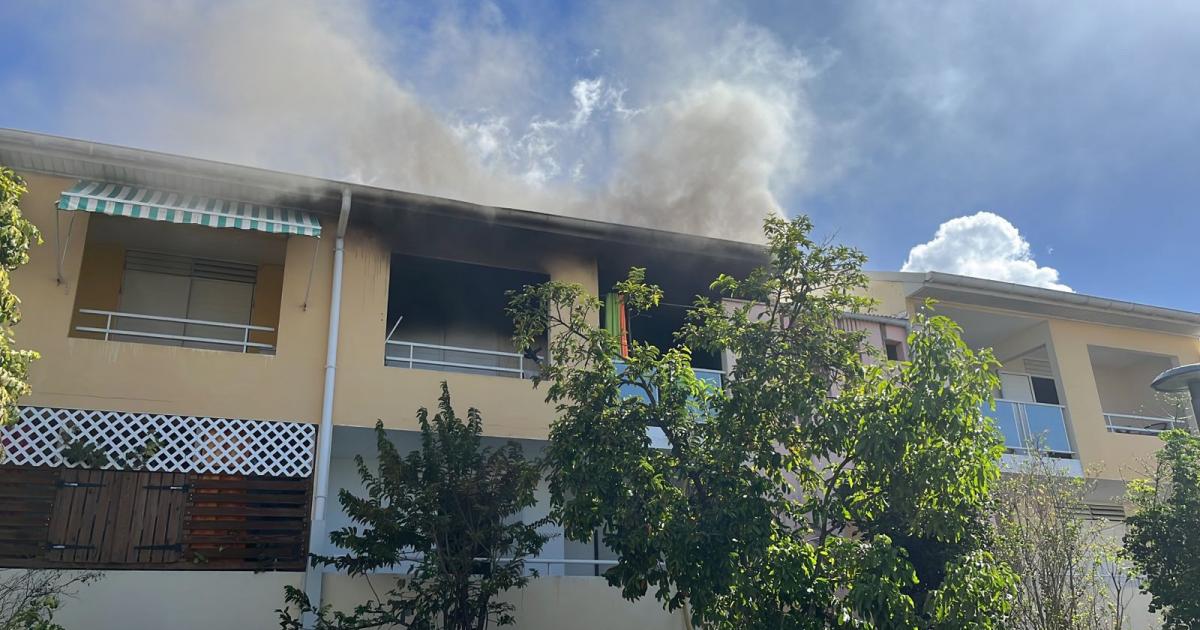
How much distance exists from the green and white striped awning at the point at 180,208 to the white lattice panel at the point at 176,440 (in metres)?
2.41

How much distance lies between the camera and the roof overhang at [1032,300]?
17.0 metres

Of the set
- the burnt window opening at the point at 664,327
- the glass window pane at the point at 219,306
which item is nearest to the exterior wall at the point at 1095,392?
the burnt window opening at the point at 664,327

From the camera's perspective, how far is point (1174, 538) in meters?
10.6

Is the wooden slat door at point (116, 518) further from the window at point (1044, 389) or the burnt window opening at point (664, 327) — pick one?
the window at point (1044, 389)

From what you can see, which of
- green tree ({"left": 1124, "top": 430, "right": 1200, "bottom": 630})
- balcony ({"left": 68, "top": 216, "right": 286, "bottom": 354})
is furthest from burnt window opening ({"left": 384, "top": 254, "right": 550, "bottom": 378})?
green tree ({"left": 1124, "top": 430, "right": 1200, "bottom": 630})

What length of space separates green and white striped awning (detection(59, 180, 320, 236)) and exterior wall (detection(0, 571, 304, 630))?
4.15 metres

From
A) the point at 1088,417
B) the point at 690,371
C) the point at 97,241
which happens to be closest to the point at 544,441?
the point at 690,371

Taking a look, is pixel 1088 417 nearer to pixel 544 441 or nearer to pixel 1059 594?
pixel 1059 594

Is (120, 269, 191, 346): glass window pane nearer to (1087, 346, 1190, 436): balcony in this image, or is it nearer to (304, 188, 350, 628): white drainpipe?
(304, 188, 350, 628): white drainpipe

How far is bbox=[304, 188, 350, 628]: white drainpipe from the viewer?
10.8m

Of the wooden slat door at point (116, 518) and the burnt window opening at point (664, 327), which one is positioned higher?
the burnt window opening at point (664, 327)

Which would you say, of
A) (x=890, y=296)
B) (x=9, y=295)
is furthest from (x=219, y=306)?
(x=890, y=296)

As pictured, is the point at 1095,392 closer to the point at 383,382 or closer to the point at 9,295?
the point at 383,382

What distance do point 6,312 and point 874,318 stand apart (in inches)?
503
